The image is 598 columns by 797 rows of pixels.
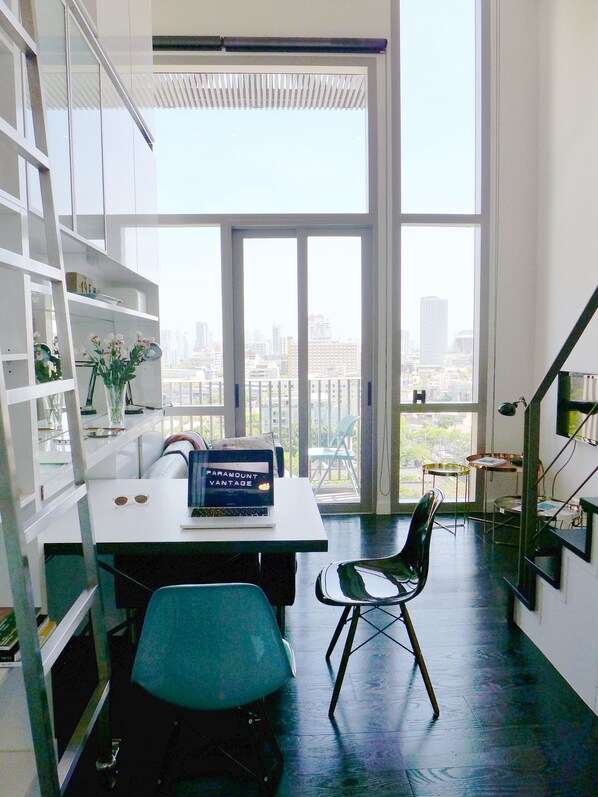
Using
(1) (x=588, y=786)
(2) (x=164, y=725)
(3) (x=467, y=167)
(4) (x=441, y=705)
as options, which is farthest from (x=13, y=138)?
(3) (x=467, y=167)

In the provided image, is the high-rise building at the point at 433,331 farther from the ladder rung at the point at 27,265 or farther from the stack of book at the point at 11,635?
the stack of book at the point at 11,635

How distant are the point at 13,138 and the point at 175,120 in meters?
3.38

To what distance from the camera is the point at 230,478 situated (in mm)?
2186

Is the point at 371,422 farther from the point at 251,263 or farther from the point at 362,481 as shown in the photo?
the point at 251,263

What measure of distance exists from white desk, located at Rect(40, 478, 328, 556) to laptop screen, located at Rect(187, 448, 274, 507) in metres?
0.10

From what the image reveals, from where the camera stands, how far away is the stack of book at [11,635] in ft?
4.84

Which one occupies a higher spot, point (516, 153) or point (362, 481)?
point (516, 153)

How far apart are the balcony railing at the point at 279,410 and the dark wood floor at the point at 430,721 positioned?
178cm

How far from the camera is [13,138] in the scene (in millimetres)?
1368

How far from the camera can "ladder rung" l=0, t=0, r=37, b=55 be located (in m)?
1.35

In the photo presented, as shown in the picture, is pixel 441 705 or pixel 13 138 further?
pixel 441 705

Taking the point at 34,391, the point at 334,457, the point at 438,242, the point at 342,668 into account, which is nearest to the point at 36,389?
the point at 34,391

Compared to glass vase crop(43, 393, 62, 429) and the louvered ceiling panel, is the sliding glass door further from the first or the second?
glass vase crop(43, 393, 62, 429)

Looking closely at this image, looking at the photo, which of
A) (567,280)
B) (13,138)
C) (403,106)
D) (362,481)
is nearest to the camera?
(13,138)
